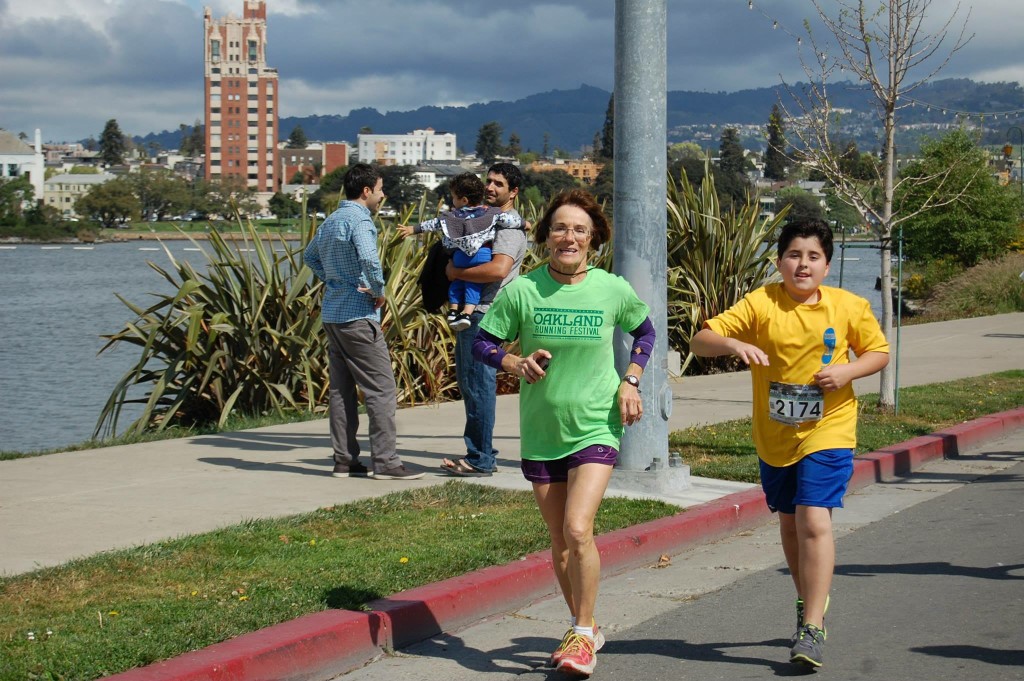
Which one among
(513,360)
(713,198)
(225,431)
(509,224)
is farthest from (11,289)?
(513,360)

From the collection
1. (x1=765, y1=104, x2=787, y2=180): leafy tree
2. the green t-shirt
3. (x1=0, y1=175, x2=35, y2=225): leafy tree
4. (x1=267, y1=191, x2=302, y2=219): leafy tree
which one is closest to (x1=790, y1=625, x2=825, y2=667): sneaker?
the green t-shirt

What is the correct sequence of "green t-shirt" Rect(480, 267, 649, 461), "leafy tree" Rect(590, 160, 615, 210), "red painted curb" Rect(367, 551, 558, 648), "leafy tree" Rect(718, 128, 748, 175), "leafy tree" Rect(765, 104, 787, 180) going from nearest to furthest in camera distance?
"green t-shirt" Rect(480, 267, 649, 461) → "red painted curb" Rect(367, 551, 558, 648) → "leafy tree" Rect(765, 104, 787, 180) → "leafy tree" Rect(590, 160, 615, 210) → "leafy tree" Rect(718, 128, 748, 175)

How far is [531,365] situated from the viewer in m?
4.82

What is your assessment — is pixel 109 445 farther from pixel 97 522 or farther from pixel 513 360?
pixel 513 360

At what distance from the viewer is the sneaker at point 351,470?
859 centimetres

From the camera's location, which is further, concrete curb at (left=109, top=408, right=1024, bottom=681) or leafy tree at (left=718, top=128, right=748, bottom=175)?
leafy tree at (left=718, top=128, right=748, bottom=175)

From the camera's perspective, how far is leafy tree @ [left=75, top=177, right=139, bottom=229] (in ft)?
268

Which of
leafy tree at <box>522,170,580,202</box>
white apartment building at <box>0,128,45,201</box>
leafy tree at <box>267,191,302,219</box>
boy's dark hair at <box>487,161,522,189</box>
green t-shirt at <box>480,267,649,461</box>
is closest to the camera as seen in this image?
green t-shirt at <box>480,267,649,461</box>

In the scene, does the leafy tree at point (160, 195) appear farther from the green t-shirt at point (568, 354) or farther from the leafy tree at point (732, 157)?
the green t-shirt at point (568, 354)

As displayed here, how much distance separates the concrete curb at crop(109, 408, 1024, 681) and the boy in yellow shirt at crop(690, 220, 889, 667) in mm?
1508

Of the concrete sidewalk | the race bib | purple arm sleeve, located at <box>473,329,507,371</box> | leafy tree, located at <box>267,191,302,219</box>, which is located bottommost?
the concrete sidewalk

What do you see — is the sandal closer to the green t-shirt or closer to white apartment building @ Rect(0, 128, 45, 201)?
the green t-shirt

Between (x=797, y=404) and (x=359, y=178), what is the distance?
420 centimetres

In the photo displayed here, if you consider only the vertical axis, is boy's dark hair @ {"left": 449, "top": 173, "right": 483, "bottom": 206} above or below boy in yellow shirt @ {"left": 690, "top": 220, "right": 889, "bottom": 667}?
above
